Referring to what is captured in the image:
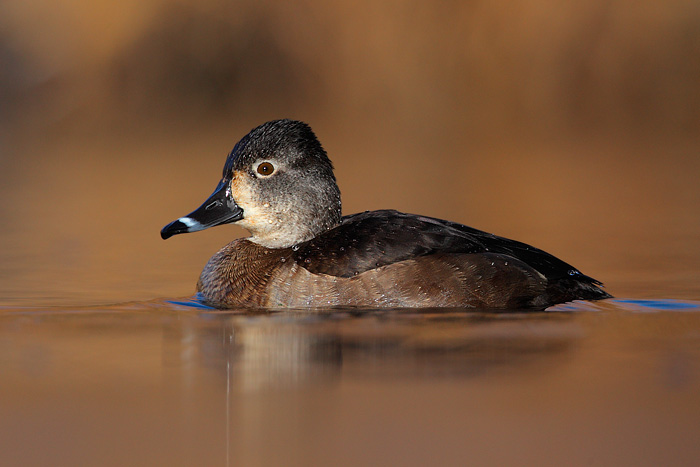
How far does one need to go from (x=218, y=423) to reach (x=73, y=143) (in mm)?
14258

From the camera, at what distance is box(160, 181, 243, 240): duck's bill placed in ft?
21.1

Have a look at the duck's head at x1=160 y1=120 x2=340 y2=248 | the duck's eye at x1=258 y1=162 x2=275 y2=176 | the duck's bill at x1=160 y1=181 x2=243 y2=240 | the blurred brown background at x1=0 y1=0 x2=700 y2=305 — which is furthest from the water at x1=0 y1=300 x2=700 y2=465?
the blurred brown background at x1=0 y1=0 x2=700 y2=305

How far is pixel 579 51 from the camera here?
2008 centimetres

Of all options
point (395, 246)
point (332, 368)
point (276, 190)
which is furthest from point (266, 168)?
point (332, 368)

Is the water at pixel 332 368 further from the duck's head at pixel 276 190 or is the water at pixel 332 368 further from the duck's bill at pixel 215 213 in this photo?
the duck's head at pixel 276 190

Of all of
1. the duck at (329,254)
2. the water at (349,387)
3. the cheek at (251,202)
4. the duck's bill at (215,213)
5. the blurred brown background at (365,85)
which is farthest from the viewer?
the blurred brown background at (365,85)

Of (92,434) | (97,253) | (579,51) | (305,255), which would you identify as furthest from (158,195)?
(579,51)

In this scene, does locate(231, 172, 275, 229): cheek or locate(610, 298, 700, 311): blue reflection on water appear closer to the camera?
locate(610, 298, 700, 311): blue reflection on water

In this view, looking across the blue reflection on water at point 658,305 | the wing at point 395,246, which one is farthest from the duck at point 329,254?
the blue reflection on water at point 658,305

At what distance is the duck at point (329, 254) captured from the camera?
601cm

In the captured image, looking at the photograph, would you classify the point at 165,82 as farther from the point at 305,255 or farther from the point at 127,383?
the point at 127,383

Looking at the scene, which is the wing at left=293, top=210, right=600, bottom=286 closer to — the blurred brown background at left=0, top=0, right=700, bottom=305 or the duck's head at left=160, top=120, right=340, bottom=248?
the duck's head at left=160, top=120, right=340, bottom=248

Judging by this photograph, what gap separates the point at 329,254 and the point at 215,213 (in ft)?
2.89

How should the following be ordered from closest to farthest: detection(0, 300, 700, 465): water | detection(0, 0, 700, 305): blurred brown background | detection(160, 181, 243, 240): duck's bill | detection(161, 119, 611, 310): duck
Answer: detection(0, 300, 700, 465): water < detection(161, 119, 611, 310): duck < detection(160, 181, 243, 240): duck's bill < detection(0, 0, 700, 305): blurred brown background
